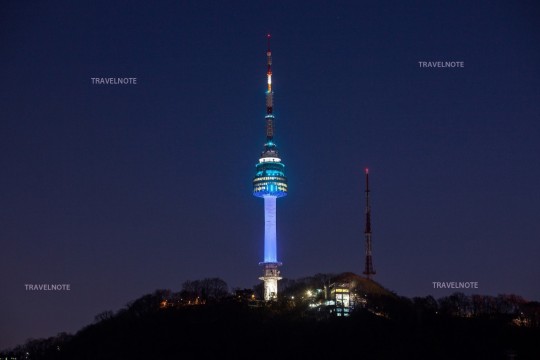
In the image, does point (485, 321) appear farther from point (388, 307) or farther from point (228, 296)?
Answer: point (228, 296)

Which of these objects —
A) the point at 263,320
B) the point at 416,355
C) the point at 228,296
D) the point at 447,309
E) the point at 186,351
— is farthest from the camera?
the point at 228,296

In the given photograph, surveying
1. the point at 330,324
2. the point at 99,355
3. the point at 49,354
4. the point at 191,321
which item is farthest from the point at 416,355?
the point at 49,354

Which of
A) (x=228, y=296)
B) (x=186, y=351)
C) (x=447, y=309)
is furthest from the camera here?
(x=228, y=296)

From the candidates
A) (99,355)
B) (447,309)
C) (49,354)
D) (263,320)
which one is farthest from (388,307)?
(49,354)

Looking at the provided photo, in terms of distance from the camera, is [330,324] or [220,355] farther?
[330,324]

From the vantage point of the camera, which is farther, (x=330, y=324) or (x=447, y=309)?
(x=447, y=309)

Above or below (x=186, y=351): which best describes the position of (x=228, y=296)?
above

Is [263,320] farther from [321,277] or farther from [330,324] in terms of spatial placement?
[321,277]

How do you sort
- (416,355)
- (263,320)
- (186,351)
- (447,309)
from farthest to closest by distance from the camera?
(447,309), (263,320), (186,351), (416,355)

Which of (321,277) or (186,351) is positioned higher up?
(321,277)
